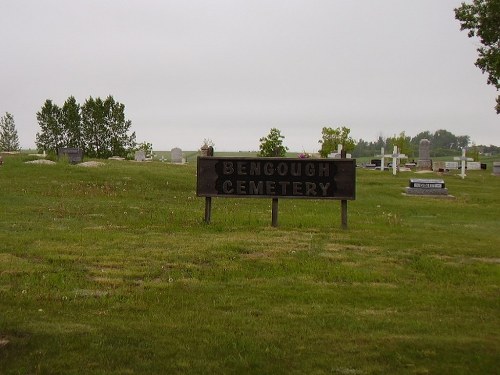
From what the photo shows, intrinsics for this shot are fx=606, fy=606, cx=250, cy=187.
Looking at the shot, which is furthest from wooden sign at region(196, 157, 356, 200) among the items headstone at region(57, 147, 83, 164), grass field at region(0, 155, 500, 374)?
headstone at region(57, 147, 83, 164)

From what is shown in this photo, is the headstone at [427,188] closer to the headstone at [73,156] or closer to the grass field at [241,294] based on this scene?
the grass field at [241,294]

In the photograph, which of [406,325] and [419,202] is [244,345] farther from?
[419,202]

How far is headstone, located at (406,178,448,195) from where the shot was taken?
25.9 metres

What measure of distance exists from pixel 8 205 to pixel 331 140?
202 ft

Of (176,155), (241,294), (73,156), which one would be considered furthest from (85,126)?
(241,294)

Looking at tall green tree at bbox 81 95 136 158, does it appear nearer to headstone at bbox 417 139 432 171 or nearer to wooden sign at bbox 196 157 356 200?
headstone at bbox 417 139 432 171

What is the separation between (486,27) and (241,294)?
19.2 meters

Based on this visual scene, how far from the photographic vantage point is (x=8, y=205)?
53.6 feet

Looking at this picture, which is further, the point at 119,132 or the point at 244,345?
the point at 119,132

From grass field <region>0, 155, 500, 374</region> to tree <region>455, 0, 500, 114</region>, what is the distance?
31.1ft

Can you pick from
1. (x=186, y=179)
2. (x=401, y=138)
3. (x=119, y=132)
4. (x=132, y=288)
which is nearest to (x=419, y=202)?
(x=186, y=179)

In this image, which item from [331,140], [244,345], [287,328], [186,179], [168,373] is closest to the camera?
[168,373]

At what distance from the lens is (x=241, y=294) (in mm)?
7449

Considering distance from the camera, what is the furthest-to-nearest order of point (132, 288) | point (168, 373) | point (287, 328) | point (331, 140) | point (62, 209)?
1. point (331, 140)
2. point (62, 209)
3. point (132, 288)
4. point (287, 328)
5. point (168, 373)
